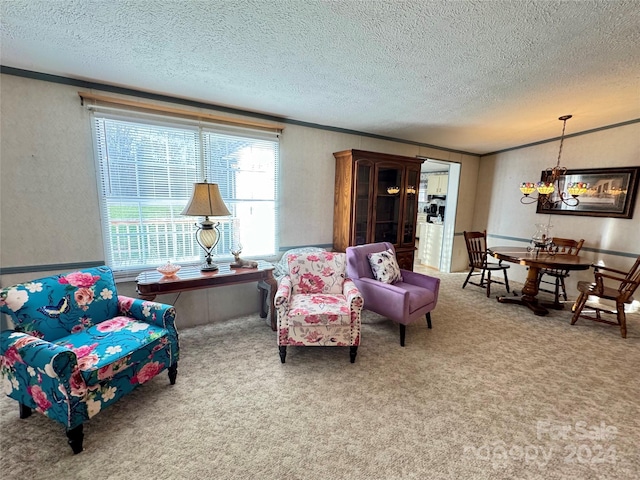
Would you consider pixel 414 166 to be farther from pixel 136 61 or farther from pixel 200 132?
pixel 136 61

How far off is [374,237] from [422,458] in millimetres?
2623

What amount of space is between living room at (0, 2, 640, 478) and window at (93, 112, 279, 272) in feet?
0.42

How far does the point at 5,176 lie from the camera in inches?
83.4

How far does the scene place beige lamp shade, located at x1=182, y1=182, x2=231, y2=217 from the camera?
8.21 ft

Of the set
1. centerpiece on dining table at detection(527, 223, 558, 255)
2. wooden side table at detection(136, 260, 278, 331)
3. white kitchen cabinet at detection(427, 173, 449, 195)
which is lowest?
wooden side table at detection(136, 260, 278, 331)

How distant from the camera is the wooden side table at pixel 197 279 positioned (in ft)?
7.47

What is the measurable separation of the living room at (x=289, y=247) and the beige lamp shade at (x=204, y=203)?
0.82m

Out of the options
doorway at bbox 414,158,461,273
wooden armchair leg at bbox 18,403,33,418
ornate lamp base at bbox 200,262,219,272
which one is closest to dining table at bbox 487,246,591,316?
doorway at bbox 414,158,461,273

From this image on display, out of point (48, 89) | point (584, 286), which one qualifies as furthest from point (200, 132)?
point (584, 286)

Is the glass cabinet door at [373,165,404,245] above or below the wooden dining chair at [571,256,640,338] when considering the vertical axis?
above

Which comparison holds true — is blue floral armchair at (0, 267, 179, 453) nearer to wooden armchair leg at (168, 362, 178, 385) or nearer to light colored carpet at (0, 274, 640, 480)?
wooden armchair leg at (168, 362, 178, 385)

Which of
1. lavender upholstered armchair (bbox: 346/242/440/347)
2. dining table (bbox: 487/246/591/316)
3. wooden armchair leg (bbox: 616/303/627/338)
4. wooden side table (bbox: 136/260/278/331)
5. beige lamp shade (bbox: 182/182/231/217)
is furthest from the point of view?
dining table (bbox: 487/246/591/316)

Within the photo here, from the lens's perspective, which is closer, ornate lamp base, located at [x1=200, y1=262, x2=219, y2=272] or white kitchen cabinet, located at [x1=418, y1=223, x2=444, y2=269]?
ornate lamp base, located at [x1=200, y1=262, x2=219, y2=272]

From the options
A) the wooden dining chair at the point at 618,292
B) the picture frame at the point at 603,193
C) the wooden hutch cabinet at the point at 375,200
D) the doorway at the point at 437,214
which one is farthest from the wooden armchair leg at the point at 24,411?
the picture frame at the point at 603,193
